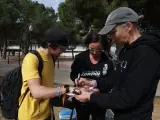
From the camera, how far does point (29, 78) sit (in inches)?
91.5

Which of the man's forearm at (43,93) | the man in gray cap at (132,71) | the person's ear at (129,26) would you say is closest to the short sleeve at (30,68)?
the man's forearm at (43,93)

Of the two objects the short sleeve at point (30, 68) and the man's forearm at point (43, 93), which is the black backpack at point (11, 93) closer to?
the short sleeve at point (30, 68)

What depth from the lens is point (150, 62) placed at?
1896mm

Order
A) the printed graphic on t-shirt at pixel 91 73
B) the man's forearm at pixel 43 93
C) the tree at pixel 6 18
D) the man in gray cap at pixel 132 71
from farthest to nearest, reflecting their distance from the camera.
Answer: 1. the tree at pixel 6 18
2. the printed graphic on t-shirt at pixel 91 73
3. the man's forearm at pixel 43 93
4. the man in gray cap at pixel 132 71

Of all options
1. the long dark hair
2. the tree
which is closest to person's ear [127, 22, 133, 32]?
the long dark hair

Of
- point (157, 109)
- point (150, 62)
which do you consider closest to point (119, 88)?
→ point (150, 62)

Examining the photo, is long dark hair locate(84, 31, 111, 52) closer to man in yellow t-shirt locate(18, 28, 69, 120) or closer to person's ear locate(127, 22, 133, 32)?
man in yellow t-shirt locate(18, 28, 69, 120)

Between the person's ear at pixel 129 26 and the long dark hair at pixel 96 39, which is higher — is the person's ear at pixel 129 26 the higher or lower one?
the higher one

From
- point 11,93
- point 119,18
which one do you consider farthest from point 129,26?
point 11,93

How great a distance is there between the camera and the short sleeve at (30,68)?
2.33m

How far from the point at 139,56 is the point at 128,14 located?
32cm

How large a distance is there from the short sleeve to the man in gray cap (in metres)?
0.47

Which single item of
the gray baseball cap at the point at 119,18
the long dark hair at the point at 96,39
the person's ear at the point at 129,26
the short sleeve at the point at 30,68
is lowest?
the short sleeve at the point at 30,68

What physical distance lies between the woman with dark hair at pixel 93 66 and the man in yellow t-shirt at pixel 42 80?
0.87 meters
